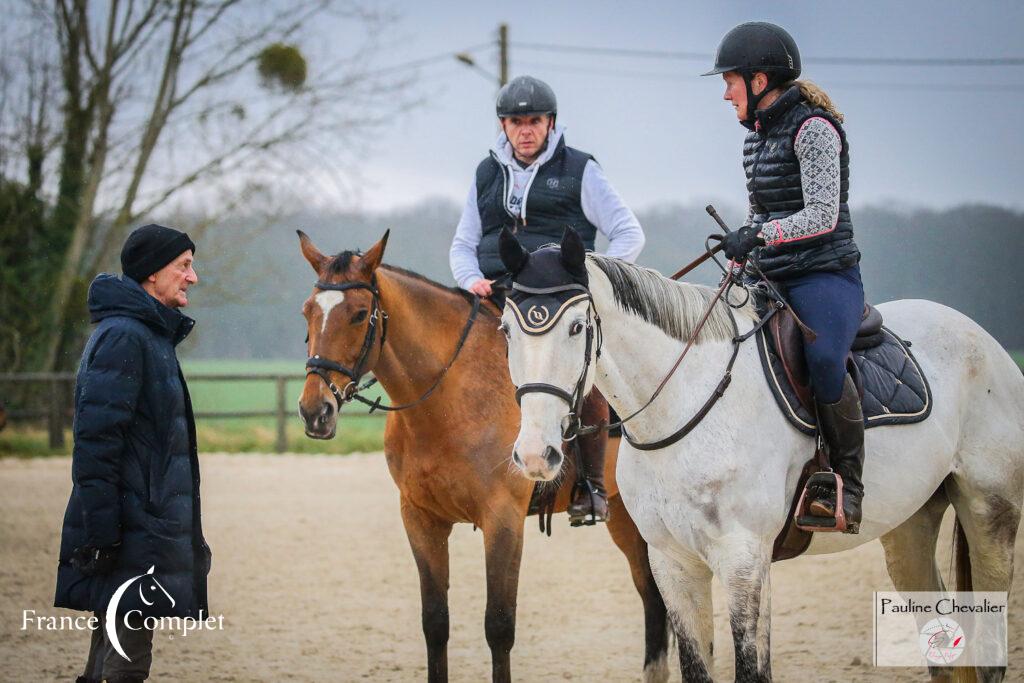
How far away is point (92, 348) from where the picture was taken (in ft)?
11.7

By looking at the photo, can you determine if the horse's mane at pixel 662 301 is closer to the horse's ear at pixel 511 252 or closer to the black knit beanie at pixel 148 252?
the horse's ear at pixel 511 252

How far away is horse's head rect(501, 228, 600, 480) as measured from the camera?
120 inches

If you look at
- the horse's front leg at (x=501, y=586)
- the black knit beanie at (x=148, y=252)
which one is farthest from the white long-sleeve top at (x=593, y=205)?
the black knit beanie at (x=148, y=252)

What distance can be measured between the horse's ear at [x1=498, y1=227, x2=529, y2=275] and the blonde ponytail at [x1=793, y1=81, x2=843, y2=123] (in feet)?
4.52

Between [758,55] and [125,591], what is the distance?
3097 millimetres

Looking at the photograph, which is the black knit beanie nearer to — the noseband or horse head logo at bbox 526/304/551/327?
the noseband

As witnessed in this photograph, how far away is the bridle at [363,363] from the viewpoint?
4242 millimetres

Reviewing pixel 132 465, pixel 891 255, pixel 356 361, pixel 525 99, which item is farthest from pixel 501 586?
pixel 891 255

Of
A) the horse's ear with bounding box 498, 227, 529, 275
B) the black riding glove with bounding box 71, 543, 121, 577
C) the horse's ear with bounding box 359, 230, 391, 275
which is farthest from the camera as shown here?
the horse's ear with bounding box 359, 230, 391, 275

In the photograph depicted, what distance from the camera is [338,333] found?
4297mm

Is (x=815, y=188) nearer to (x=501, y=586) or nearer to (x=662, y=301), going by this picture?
(x=662, y=301)

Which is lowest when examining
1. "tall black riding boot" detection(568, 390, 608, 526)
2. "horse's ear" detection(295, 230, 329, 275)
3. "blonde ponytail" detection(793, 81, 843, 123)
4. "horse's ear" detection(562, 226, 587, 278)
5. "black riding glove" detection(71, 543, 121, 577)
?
"black riding glove" detection(71, 543, 121, 577)

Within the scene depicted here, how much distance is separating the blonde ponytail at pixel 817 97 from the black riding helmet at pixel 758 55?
3.3 inches

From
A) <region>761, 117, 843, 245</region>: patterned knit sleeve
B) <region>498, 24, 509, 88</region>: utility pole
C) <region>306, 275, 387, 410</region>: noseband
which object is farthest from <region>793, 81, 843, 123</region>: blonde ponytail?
<region>498, 24, 509, 88</region>: utility pole
